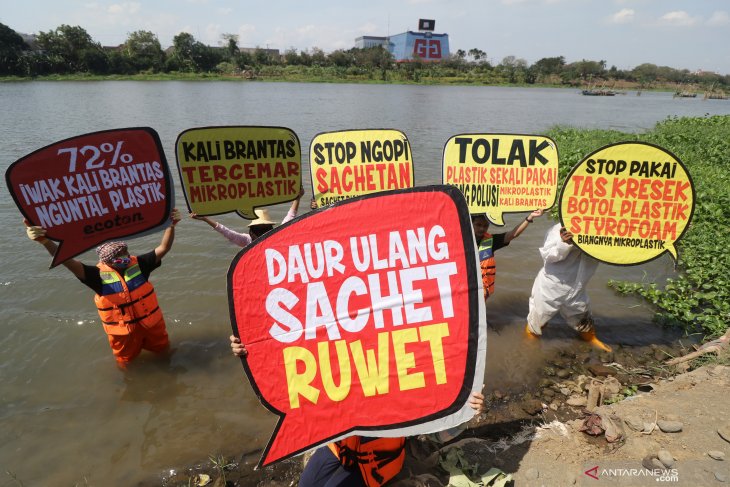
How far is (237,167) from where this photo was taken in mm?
4594

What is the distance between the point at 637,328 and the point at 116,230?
7.24m

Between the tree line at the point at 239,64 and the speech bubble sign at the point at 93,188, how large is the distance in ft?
229

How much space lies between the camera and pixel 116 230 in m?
3.84

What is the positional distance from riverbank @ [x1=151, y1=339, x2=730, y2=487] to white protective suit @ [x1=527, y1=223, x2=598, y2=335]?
808 millimetres

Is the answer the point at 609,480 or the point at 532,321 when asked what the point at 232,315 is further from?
the point at 532,321

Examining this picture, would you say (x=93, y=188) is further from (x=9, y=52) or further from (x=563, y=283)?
(x=9, y=52)

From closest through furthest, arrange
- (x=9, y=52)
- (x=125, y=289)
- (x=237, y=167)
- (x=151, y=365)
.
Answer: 1. (x=125, y=289)
2. (x=237, y=167)
3. (x=151, y=365)
4. (x=9, y=52)

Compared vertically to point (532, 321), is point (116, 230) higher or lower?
higher

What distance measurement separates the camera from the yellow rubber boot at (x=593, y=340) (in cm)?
572

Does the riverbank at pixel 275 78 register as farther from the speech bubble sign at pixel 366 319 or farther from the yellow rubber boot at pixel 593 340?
the yellow rubber boot at pixel 593 340

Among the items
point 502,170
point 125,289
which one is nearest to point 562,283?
point 502,170

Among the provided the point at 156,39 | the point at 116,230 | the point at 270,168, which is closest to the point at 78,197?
the point at 116,230

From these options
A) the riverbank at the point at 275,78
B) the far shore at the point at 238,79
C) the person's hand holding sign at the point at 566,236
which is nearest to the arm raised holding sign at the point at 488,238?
the person's hand holding sign at the point at 566,236

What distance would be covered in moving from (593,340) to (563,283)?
1.41 m
